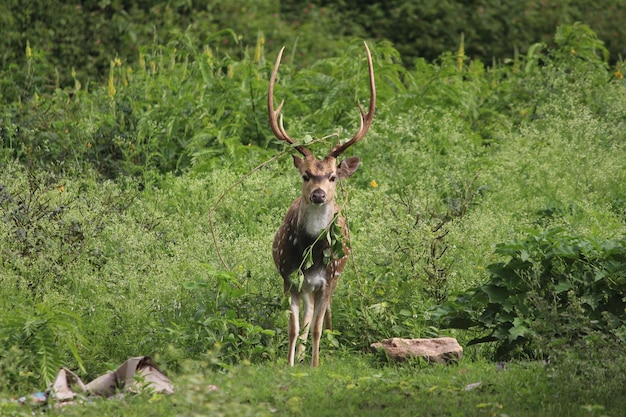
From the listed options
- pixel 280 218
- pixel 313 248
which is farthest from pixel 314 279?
pixel 280 218

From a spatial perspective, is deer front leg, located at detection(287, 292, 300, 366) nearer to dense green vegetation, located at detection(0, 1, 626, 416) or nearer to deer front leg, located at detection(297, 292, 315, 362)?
deer front leg, located at detection(297, 292, 315, 362)

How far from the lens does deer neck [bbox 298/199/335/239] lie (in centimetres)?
787

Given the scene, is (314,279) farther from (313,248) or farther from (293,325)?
(293,325)

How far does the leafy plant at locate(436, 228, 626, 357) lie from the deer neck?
104 cm

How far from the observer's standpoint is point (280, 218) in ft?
34.9

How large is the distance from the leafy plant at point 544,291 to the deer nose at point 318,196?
3.81 feet

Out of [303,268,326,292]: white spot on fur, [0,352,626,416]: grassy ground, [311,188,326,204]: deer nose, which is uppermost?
[311,188,326,204]: deer nose

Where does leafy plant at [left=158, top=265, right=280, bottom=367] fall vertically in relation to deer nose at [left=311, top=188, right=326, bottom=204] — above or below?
below

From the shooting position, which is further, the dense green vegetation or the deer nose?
the deer nose

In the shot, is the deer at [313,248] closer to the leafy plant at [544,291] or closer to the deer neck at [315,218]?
the deer neck at [315,218]

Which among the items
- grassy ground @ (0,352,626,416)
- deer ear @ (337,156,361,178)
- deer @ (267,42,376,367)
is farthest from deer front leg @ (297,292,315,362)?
deer ear @ (337,156,361,178)

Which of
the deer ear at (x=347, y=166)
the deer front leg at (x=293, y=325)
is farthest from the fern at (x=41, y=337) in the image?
the deer ear at (x=347, y=166)

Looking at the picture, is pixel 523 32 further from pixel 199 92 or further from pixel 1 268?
pixel 1 268

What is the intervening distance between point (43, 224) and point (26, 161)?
2538 mm
